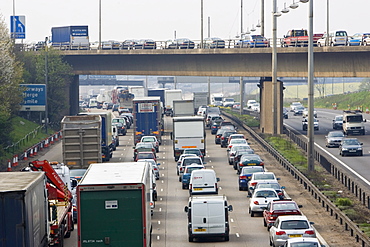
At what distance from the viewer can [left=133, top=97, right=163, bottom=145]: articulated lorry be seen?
223 ft

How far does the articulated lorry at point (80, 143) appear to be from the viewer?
45969mm

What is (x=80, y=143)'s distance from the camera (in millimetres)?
46312

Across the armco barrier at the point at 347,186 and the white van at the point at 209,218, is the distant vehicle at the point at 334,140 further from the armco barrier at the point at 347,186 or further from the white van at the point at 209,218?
the white van at the point at 209,218

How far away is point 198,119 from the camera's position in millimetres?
58719

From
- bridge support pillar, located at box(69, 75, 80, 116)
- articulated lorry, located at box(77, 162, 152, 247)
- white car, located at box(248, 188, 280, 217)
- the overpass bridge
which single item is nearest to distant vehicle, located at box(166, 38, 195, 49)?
the overpass bridge

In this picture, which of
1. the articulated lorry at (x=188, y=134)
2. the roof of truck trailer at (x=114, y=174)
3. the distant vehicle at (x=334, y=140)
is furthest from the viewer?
the distant vehicle at (x=334, y=140)

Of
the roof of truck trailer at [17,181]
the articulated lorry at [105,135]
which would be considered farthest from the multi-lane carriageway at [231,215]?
the roof of truck trailer at [17,181]

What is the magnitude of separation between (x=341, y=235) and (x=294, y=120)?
75.4 m

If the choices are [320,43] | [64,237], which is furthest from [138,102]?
[64,237]

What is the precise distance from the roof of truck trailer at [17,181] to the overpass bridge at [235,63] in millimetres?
45526

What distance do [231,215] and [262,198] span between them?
70.5 inches

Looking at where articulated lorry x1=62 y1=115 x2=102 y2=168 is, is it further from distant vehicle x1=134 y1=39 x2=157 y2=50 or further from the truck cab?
distant vehicle x1=134 y1=39 x2=157 y2=50

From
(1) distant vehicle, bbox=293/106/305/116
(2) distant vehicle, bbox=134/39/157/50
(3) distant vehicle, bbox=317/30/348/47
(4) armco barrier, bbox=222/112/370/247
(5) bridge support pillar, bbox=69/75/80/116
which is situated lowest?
(4) armco barrier, bbox=222/112/370/247

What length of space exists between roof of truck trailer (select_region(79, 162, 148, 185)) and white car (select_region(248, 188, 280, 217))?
10.3 m
